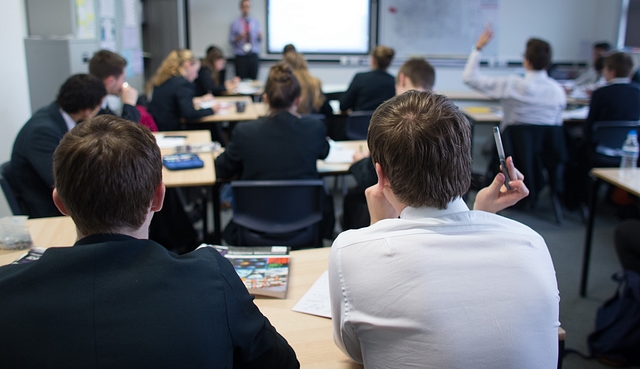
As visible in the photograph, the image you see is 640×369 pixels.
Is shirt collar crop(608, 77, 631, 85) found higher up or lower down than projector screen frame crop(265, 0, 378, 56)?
lower down

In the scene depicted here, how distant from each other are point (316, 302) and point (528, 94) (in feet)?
11.1

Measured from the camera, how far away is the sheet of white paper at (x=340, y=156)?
10.8ft

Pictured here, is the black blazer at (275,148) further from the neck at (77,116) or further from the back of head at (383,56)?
the back of head at (383,56)

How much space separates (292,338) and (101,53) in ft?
9.43

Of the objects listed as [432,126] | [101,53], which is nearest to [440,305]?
[432,126]

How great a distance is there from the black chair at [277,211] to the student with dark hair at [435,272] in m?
1.43

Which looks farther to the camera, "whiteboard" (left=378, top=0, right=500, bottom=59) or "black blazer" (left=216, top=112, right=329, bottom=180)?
"whiteboard" (left=378, top=0, right=500, bottom=59)

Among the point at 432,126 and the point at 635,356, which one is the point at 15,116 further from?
the point at 635,356

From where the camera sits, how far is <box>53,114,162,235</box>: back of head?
100cm

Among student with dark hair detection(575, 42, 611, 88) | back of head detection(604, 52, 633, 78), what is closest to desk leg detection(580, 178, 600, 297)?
back of head detection(604, 52, 633, 78)

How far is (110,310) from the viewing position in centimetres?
91

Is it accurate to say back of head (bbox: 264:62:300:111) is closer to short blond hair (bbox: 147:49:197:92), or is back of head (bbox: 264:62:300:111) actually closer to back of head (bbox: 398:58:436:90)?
back of head (bbox: 398:58:436:90)

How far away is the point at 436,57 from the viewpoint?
8977mm

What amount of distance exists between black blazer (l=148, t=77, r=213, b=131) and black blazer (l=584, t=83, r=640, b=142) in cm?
337
